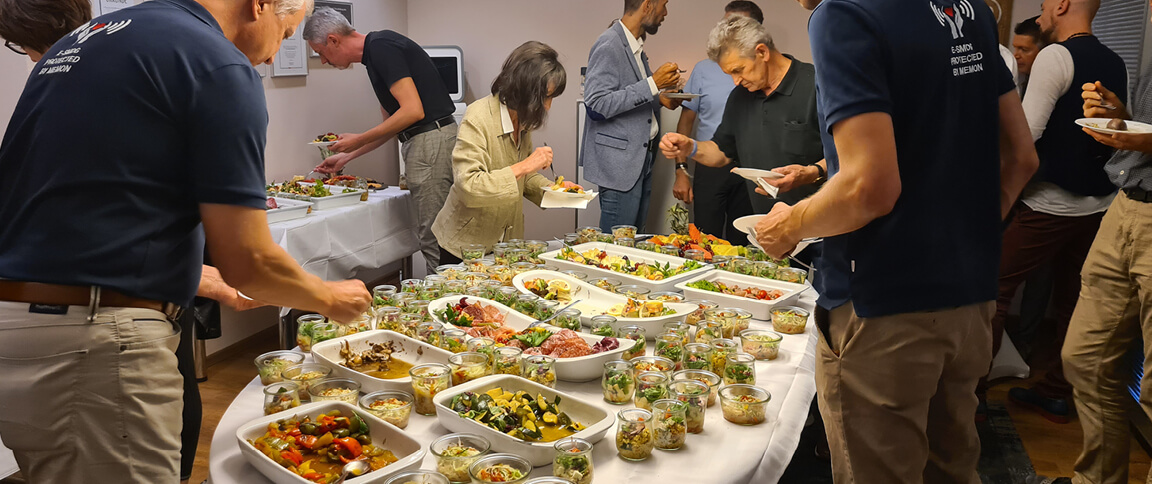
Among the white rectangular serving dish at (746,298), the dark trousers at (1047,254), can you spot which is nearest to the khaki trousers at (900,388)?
the white rectangular serving dish at (746,298)

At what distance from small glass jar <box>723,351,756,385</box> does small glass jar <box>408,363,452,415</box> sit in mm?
661

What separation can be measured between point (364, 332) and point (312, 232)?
1940 mm

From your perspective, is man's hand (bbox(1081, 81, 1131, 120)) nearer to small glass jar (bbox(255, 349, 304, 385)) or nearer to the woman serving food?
the woman serving food

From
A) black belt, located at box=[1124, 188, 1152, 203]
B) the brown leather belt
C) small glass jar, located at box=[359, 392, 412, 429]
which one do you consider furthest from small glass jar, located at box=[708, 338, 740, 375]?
black belt, located at box=[1124, 188, 1152, 203]

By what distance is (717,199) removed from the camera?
15.6 ft

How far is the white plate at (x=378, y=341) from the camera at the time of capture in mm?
1775

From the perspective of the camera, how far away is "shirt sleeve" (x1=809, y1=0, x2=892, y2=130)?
4.70ft

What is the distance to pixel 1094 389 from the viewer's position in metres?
2.75

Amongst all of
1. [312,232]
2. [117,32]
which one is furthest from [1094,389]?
[312,232]

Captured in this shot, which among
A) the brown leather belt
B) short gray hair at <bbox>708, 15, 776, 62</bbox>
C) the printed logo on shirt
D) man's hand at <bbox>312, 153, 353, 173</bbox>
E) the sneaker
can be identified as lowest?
the sneaker

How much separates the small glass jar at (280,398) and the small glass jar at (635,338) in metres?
0.76

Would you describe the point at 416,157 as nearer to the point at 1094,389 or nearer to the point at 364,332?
the point at 364,332

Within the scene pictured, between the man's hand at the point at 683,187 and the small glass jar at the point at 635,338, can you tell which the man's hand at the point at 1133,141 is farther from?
the man's hand at the point at 683,187

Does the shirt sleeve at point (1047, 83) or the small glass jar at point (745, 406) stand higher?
the shirt sleeve at point (1047, 83)
